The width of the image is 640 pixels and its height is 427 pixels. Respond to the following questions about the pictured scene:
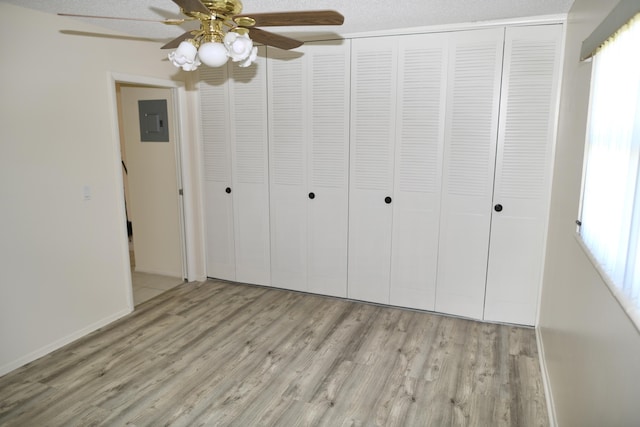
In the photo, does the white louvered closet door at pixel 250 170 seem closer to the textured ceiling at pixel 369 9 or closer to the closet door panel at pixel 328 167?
the closet door panel at pixel 328 167

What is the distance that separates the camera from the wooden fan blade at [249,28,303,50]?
2.06 m

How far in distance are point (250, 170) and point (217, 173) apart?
0.40 meters

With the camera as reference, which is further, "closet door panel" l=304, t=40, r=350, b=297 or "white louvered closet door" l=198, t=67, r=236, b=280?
"white louvered closet door" l=198, t=67, r=236, b=280

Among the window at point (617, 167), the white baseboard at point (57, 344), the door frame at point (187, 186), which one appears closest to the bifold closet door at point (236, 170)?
the door frame at point (187, 186)

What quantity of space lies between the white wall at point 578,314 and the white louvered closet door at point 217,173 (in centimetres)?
295

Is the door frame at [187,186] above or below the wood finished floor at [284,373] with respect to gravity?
above

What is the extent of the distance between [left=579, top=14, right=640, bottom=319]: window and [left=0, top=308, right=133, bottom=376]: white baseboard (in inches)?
138

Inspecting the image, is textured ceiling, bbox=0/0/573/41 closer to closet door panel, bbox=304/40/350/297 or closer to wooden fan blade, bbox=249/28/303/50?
closet door panel, bbox=304/40/350/297

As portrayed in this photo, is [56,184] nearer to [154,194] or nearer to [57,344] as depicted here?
[57,344]

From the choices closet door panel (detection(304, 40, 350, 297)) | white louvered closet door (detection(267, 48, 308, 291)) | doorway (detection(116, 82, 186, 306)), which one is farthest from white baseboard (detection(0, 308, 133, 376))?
closet door panel (detection(304, 40, 350, 297))

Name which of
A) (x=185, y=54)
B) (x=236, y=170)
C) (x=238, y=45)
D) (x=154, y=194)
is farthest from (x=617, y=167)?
(x=154, y=194)

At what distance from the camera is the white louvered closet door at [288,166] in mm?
3869

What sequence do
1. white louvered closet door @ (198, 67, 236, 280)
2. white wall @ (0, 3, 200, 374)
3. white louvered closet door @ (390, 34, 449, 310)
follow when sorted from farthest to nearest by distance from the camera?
white louvered closet door @ (198, 67, 236, 280) < white louvered closet door @ (390, 34, 449, 310) < white wall @ (0, 3, 200, 374)

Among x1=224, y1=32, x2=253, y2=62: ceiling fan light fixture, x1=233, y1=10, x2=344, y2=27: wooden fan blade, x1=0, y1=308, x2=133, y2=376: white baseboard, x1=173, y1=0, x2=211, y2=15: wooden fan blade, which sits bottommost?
x1=0, y1=308, x2=133, y2=376: white baseboard
